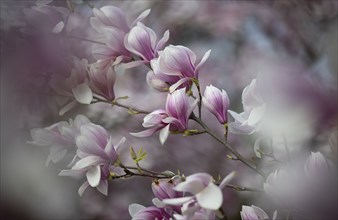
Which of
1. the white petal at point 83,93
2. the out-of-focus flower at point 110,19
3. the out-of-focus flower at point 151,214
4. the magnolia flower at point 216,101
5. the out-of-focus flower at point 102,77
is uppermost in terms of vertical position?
the out-of-focus flower at point 110,19

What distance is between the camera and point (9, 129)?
479 millimetres

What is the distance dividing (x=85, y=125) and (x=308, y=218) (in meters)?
0.16

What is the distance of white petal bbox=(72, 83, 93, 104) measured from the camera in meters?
0.39

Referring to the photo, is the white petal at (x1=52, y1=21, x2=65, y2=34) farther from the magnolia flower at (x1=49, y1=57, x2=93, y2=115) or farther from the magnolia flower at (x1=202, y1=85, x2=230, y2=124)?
the magnolia flower at (x1=202, y1=85, x2=230, y2=124)

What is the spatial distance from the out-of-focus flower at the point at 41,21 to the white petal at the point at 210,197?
0.63 ft

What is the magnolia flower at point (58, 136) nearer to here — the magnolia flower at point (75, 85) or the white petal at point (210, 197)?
the magnolia flower at point (75, 85)

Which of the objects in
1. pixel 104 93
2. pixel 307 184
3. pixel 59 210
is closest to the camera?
pixel 307 184

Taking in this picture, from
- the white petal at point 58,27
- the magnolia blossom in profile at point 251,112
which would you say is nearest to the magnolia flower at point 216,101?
the magnolia blossom in profile at point 251,112

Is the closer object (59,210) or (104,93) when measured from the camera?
(104,93)

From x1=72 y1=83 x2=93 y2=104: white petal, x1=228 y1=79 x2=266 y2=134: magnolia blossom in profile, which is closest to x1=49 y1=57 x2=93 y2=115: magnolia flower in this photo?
x1=72 y1=83 x2=93 y2=104: white petal

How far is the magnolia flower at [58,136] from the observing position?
0.39 metres

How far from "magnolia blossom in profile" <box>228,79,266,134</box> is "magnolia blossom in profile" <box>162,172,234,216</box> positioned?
2.1 inches

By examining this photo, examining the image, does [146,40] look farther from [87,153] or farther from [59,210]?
[59,210]

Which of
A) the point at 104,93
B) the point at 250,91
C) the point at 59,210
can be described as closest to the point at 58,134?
the point at 104,93
